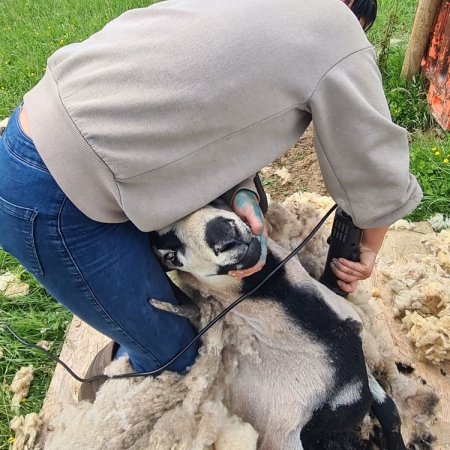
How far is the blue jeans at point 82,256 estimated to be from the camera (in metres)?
1.04

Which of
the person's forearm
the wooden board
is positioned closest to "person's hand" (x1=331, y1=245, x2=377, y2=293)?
the person's forearm

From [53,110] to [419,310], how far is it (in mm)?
1659

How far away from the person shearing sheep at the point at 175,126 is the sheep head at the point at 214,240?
0.05m

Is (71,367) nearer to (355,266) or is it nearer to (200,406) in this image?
(200,406)

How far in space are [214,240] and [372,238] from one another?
0.57 metres

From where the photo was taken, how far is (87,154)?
95cm

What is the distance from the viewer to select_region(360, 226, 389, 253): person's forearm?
1411 mm

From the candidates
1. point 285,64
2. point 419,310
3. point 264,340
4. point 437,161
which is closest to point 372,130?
point 285,64

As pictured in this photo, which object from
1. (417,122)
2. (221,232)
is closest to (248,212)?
(221,232)

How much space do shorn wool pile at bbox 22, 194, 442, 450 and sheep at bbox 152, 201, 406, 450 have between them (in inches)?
1.7

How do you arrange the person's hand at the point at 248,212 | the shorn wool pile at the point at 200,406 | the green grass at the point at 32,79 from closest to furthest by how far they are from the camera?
the person's hand at the point at 248,212, the shorn wool pile at the point at 200,406, the green grass at the point at 32,79

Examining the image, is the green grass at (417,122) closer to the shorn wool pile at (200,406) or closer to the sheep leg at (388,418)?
the shorn wool pile at (200,406)

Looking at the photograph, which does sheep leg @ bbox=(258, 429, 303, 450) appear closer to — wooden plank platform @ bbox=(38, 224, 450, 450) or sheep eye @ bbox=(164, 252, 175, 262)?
wooden plank platform @ bbox=(38, 224, 450, 450)

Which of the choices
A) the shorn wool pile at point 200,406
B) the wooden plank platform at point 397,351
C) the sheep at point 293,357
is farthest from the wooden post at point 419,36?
the sheep at point 293,357
